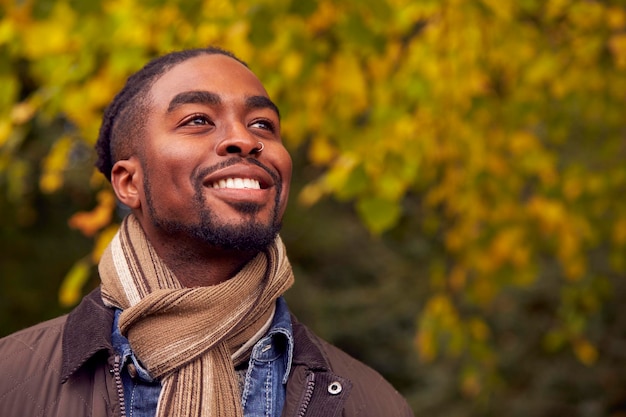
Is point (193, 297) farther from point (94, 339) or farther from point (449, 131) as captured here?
point (449, 131)

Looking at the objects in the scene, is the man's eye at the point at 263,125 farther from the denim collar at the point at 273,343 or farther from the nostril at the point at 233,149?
the denim collar at the point at 273,343

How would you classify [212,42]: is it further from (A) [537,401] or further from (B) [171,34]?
(A) [537,401]

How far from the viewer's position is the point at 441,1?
14.1 feet

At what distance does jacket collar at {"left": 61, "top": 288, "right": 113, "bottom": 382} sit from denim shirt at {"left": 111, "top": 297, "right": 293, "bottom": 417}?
0.04m

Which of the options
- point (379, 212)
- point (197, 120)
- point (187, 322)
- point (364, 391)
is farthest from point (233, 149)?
point (379, 212)

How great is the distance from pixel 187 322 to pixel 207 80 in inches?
25.0

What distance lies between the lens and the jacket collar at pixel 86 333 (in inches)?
78.4

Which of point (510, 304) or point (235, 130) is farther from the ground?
point (235, 130)

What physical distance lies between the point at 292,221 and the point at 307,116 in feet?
19.0

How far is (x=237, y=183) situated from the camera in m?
2.20

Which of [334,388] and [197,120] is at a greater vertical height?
[197,120]

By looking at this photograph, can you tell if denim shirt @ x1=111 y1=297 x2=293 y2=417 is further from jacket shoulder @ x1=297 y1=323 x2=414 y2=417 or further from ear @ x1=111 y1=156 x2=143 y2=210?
ear @ x1=111 y1=156 x2=143 y2=210

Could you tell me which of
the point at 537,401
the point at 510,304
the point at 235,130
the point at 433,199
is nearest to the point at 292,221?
the point at 510,304

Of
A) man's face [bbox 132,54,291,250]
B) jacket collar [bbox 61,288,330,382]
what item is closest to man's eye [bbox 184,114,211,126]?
man's face [bbox 132,54,291,250]
